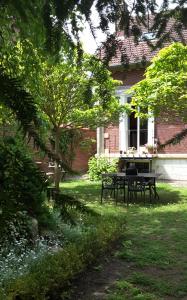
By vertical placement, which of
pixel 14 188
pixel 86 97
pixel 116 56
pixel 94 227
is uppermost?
pixel 116 56

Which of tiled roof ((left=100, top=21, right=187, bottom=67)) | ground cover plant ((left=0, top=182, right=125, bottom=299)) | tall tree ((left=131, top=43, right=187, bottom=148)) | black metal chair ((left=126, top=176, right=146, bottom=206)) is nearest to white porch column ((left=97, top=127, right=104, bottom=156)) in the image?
black metal chair ((left=126, top=176, right=146, bottom=206))

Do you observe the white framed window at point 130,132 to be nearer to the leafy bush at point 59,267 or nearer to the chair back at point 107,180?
the chair back at point 107,180

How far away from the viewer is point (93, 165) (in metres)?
18.6

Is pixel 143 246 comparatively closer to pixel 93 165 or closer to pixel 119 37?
pixel 119 37

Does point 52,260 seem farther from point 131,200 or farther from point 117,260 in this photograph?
point 131,200

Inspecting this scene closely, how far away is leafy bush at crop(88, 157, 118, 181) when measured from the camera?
59.6 feet

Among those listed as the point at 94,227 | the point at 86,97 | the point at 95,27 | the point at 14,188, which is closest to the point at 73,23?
the point at 95,27

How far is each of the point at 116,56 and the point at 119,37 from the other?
0.14 metres

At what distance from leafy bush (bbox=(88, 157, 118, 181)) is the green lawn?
206 inches

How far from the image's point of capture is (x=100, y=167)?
1834 cm

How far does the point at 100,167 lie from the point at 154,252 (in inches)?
452

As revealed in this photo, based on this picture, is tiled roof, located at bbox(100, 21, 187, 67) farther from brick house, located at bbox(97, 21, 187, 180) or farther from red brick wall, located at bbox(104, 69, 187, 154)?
red brick wall, located at bbox(104, 69, 187, 154)

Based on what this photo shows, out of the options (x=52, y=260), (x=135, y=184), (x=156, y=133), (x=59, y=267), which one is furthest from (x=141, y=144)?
(x=59, y=267)

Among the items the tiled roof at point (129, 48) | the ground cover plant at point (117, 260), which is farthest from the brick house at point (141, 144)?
the tiled roof at point (129, 48)
